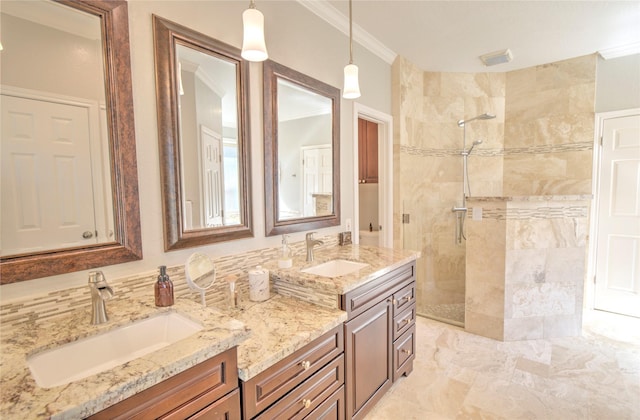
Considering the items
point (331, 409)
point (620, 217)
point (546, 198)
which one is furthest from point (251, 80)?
point (620, 217)

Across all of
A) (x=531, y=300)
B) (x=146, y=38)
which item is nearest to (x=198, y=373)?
(x=146, y=38)

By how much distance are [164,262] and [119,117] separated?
636 millimetres

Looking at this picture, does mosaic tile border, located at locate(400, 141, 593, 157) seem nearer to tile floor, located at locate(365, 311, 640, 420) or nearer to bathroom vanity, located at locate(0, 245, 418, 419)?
bathroom vanity, located at locate(0, 245, 418, 419)

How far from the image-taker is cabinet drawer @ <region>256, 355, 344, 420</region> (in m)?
1.18

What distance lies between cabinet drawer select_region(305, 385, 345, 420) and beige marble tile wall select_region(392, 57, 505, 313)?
81.9 inches

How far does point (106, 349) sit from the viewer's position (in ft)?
3.41

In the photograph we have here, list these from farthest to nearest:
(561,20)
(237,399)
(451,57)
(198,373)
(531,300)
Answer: (451,57) → (531,300) → (561,20) → (237,399) → (198,373)

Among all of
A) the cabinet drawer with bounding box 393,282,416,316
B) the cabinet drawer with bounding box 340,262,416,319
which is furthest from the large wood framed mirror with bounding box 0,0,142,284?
the cabinet drawer with bounding box 393,282,416,316

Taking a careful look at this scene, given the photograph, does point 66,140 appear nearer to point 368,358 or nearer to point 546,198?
point 368,358

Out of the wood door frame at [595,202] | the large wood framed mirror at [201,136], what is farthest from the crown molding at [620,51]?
the large wood framed mirror at [201,136]

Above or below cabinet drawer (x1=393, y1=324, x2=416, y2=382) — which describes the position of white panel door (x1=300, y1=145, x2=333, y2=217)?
above

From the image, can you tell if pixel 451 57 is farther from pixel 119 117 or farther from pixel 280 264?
pixel 119 117

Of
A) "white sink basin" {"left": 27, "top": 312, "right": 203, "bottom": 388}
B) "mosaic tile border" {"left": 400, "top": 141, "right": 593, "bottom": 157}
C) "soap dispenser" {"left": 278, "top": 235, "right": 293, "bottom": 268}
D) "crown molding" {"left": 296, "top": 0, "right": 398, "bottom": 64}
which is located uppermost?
"crown molding" {"left": 296, "top": 0, "right": 398, "bottom": 64}

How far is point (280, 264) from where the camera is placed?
1779mm
